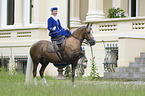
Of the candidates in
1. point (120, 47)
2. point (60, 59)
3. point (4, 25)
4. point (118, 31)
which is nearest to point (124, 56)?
point (120, 47)

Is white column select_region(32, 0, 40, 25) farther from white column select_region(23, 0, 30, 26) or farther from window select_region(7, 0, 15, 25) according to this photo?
window select_region(7, 0, 15, 25)

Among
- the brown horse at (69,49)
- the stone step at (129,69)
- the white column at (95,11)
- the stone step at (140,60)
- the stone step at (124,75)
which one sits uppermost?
the white column at (95,11)

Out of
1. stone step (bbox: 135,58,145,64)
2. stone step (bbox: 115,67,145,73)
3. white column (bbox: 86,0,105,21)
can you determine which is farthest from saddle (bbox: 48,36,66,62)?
white column (bbox: 86,0,105,21)

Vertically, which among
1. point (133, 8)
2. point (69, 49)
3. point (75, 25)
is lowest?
point (69, 49)

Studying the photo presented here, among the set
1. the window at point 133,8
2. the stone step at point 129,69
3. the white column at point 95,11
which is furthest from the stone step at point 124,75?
the window at point 133,8

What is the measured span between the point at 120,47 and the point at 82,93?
7.94 metres

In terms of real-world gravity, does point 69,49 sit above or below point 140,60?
above

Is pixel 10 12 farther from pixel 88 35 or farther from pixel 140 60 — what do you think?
pixel 88 35

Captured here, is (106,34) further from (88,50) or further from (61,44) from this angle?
(61,44)

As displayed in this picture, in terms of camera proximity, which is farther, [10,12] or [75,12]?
[10,12]

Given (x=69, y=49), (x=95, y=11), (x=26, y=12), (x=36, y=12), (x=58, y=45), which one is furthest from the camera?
(x=26, y=12)

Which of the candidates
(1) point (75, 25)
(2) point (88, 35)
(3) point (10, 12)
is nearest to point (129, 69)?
(2) point (88, 35)

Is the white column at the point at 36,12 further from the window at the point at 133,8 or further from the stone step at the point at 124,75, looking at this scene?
the stone step at the point at 124,75

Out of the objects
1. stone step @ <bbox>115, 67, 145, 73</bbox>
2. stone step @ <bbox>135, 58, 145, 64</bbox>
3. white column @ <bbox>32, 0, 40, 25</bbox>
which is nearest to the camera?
stone step @ <bbox>115, 67, 145, 73</bbox>
